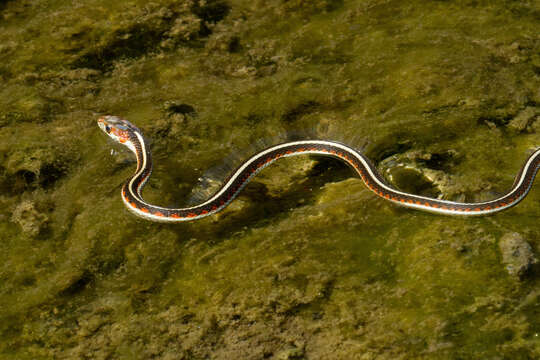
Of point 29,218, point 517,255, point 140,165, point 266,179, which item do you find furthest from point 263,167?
point 517,255

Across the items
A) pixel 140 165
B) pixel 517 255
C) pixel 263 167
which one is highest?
pixel 140 165

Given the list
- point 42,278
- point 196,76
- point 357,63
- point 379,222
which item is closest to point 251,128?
point 196,76

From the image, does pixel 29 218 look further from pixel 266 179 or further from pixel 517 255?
pixel 517 255

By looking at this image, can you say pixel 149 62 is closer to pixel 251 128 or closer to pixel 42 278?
pixel 251 128

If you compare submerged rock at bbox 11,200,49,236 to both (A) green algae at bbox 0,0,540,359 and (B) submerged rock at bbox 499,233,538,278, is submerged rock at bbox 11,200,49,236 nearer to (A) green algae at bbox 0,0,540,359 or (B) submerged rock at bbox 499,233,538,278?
(A) green algae at bbox 0,0,540,359

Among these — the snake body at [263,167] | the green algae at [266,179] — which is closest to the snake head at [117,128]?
the snake body at [263,167]

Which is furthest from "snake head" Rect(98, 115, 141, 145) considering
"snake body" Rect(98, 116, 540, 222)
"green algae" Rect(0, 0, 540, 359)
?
"green algae" Rect(0, 0, 540, 359)

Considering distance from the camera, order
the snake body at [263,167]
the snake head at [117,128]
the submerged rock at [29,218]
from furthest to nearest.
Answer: the snake head at [117,128], the submerged rock at [29,218], the snake body at [263,167]

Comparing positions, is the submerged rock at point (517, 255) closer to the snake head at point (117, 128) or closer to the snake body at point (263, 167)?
the snake body at point (263, 167)

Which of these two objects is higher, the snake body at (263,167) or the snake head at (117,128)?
the snake head at (117,128)
